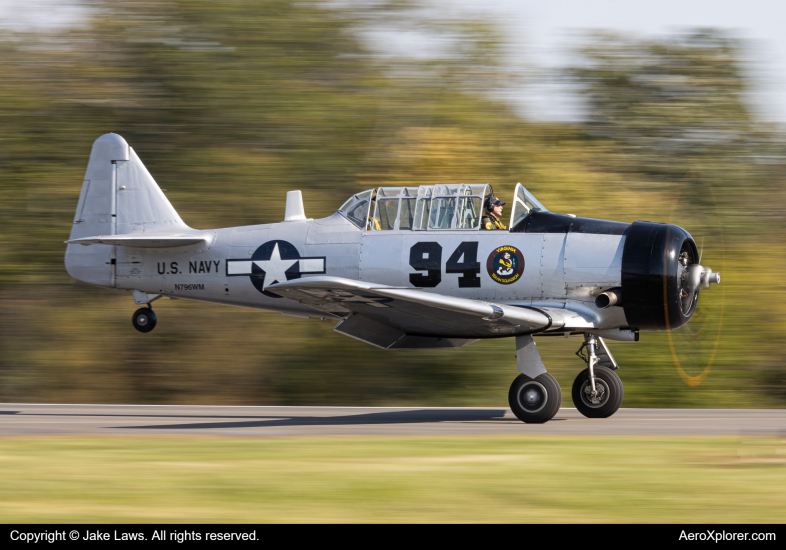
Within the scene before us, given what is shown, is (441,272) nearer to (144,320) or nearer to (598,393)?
(598,393)

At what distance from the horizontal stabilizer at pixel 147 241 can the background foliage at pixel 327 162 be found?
15.2 ft

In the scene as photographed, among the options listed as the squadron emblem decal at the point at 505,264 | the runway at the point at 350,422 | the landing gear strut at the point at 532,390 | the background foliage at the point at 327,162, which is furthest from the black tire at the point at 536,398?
the background foliage at the point at 327,162

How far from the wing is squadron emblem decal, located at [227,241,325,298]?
100 centimetres

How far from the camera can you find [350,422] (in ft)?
36.0

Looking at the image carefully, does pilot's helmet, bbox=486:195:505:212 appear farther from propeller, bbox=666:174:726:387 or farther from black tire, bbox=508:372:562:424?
propeller, bbox=666:174:726:387

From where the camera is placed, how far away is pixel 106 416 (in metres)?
11.9

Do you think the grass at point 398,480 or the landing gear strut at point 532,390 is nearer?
the grass at point 398,480

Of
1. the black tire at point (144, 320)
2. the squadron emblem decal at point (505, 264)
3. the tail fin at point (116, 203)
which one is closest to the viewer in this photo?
the squadron emblem decal at point (505, 264)

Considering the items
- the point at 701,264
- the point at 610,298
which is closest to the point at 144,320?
the point at 610,298

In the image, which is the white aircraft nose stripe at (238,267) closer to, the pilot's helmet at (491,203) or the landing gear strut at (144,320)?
the landing gear strut at (144,320)

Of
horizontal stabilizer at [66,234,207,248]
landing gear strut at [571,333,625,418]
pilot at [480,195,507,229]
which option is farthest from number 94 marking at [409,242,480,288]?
horizontal stabilizer at [66,234,207,248]

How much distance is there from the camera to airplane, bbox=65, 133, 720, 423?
32.8 feet

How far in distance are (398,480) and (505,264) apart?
15.4 feet

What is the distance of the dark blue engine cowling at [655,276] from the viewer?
32.6ft
